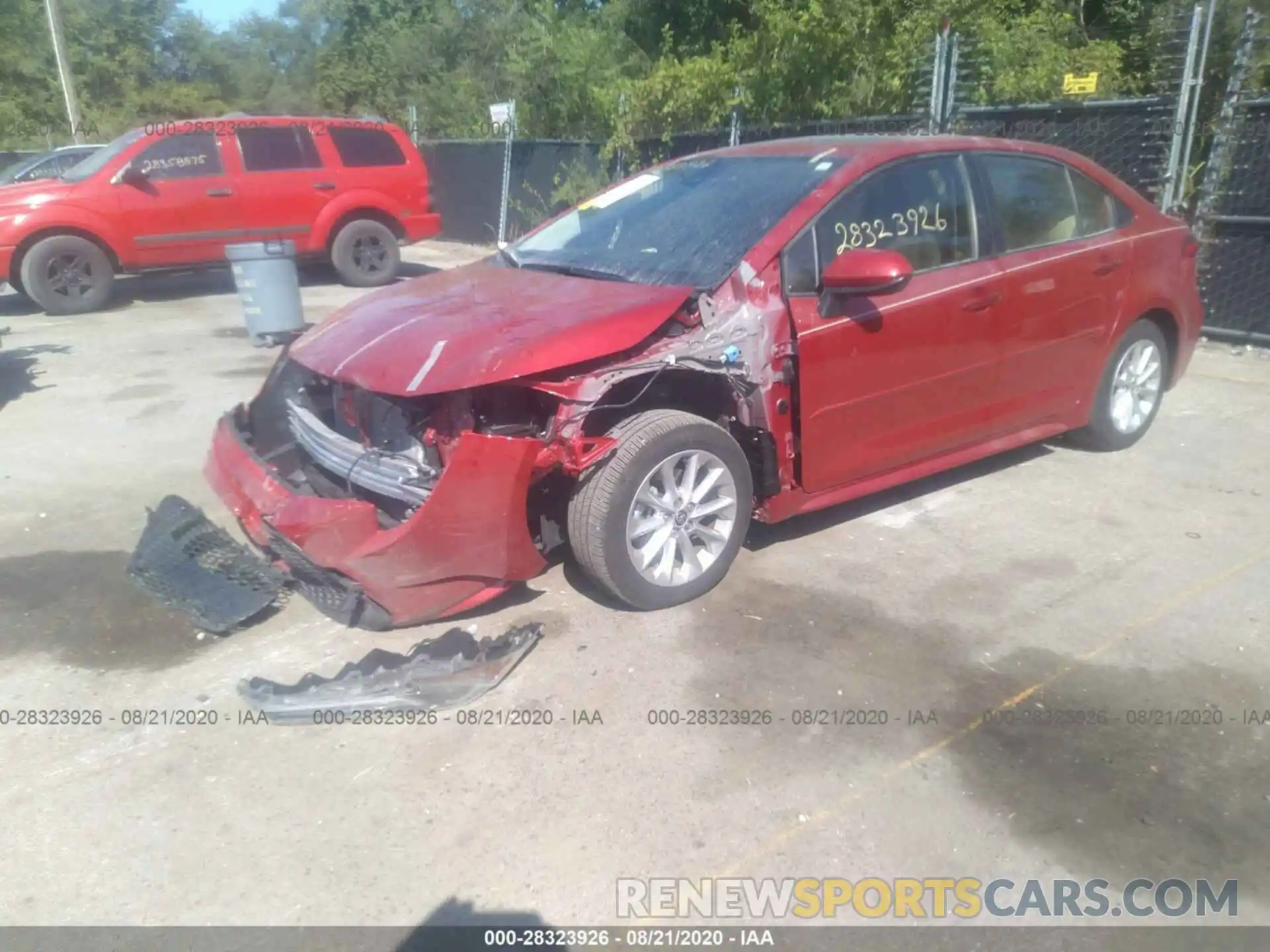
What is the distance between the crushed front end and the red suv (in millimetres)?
7979

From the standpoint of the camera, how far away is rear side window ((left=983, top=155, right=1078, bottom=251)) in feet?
15.6

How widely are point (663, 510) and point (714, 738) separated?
96 cm

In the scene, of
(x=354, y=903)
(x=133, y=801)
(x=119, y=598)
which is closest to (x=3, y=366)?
(x=119, y=598)

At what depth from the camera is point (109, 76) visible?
137 ft

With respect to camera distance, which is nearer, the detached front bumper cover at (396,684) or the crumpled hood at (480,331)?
the detached front bumper cover at (396,684)

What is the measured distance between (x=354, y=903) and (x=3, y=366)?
7.30 m

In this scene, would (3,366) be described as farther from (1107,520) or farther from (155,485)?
(1107,520)

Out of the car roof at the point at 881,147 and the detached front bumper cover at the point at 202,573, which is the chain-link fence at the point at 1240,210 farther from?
the detached front bumper cover at the point at 202,573

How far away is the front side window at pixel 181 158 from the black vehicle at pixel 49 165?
1.96m

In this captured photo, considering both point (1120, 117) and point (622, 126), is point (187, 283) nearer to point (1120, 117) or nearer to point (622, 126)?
point (622, 126)

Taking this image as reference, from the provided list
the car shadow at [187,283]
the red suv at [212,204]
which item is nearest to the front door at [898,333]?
the car shadow at [187,283]

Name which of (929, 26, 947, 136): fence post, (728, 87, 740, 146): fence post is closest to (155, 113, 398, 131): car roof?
(728, 87, 740, 146): fence post

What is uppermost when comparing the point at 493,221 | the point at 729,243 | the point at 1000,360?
the point at 729,243

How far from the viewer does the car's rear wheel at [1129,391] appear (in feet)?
17.9
